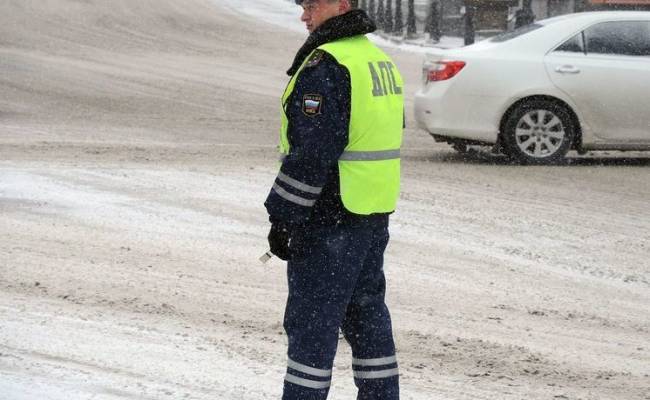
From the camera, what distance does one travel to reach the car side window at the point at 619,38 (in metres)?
12.7

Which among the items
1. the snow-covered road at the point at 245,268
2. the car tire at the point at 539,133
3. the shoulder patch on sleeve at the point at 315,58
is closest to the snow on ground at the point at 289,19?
the car tire at the point at 539,133

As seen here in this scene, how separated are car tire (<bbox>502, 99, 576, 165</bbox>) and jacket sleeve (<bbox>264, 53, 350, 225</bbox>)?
27.5 feet

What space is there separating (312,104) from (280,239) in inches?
18.1

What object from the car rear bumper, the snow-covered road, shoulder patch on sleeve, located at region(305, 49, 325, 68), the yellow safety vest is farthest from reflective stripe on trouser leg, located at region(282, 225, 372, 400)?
the car rear bumper

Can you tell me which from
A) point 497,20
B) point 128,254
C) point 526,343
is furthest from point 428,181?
point 497,20

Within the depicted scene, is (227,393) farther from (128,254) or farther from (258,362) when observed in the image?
(128,254)

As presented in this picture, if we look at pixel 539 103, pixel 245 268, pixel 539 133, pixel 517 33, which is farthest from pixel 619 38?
pixel 245 268

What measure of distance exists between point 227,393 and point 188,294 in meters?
1.68

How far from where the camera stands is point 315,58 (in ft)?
14.0

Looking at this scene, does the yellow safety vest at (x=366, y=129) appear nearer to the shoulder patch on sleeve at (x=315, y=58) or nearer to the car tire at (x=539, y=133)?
the shoulder patch on sleeve at (x=315, y=58)

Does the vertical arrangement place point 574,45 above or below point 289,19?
above

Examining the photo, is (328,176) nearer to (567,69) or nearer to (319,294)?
(319,294)

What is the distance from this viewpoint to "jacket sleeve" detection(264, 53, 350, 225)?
4.20 meters

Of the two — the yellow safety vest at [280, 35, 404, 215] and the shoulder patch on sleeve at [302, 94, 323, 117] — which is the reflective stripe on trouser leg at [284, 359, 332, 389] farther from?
the shoulder patch on sleeve at [302, 94, 323, 117]
